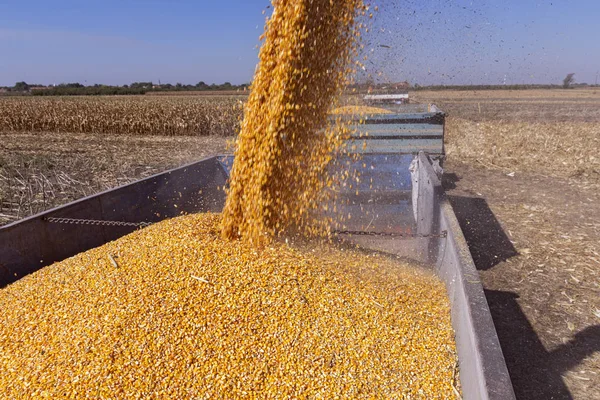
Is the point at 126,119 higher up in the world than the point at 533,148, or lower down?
higher up

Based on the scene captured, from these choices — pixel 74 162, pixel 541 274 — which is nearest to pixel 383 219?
pixel 541 274

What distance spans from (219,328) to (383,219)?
2.39m

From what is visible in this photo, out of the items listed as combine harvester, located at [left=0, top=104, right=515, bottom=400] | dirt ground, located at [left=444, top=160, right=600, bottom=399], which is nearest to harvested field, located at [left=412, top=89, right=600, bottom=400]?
dirt ground, located at [left=444, top=160, right=600, bottom=399]

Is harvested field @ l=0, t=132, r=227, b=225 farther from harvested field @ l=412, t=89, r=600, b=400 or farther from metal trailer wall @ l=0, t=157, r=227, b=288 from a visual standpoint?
harvested field @ l=412, t=89, r=600, b=400

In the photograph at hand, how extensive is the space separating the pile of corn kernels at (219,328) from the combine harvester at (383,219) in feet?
0.79

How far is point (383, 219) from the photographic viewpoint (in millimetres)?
4141

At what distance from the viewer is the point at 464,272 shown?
1.88 m

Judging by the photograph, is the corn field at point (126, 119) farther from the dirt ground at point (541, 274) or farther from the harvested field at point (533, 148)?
the dirt ground at point (541, 274)

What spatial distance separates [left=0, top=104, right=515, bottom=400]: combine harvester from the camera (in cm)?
159

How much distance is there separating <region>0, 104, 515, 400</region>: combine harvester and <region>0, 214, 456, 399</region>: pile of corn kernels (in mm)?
241

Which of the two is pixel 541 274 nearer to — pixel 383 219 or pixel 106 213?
pixel 383 219

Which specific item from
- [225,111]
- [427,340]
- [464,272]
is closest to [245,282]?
[427,340]

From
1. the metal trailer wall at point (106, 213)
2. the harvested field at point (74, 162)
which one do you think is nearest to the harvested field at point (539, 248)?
the metal trailer wall at point (106, 213)

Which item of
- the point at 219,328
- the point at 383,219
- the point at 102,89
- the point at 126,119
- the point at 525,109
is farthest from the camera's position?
the point at 102,89
